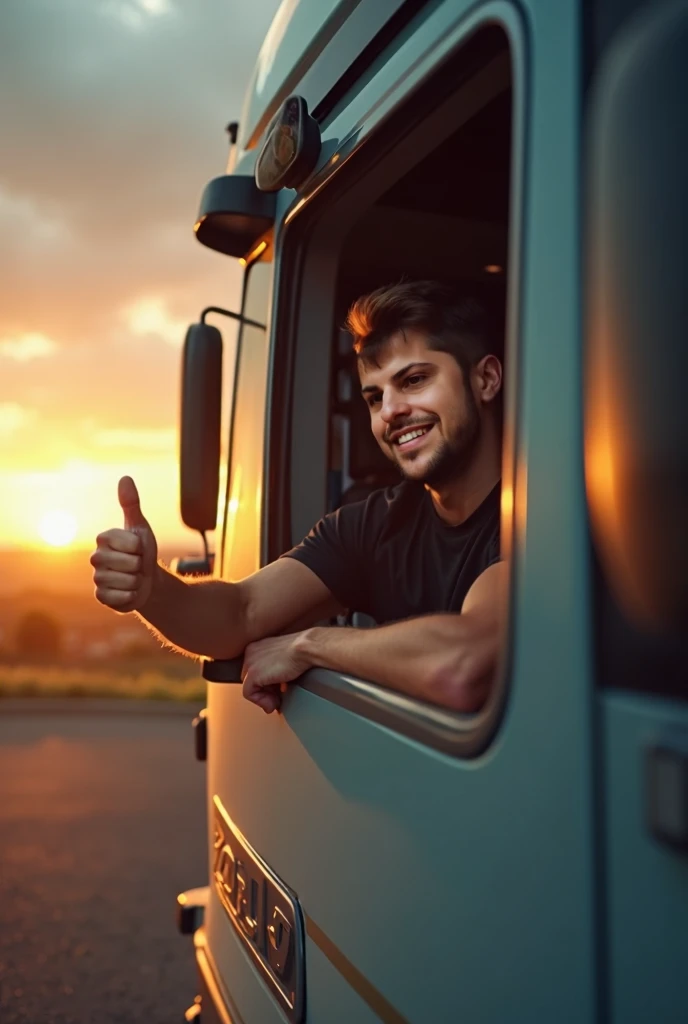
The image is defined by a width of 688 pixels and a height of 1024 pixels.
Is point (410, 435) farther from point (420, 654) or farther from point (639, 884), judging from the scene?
point (639, 884)

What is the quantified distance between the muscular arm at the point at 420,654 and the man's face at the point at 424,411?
0.43 m

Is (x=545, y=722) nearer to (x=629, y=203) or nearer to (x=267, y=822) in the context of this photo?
(x=629, y=203)

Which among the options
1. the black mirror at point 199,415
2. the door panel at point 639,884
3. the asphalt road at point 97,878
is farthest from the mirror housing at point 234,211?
the asphalt road at point 97,878

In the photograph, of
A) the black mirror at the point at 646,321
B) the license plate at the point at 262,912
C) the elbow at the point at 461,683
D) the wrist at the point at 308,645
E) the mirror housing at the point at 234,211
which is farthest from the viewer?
the mirror housing at the point at 234,211

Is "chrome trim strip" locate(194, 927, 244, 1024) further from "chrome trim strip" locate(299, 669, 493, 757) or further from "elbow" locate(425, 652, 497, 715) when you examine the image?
"elbow" locate(425, 652, 497, 715)

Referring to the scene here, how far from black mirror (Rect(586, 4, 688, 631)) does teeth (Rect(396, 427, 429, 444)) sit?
1.24 m

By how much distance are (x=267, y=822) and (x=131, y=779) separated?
628 cm

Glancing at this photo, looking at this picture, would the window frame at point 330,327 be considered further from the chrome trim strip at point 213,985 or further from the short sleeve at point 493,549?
the chrome trim strip at point 213,985

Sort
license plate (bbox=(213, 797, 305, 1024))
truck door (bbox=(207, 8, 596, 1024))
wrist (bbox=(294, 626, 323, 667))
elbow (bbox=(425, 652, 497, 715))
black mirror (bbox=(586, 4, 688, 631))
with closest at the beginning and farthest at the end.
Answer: black mirror (bbox=(586, 4, 688, 631))
truck door (bbox=(207, 8, 596, 1024))
elbow (bbox=(425, 652, 497, 715))
license plate (bbox=(213, 797, 305, 1024))
wrist (bbox=(294, 626, 323, 667))

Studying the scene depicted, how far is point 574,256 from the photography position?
36.0 inches

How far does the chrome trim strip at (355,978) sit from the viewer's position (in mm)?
1221

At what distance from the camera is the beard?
1.91m

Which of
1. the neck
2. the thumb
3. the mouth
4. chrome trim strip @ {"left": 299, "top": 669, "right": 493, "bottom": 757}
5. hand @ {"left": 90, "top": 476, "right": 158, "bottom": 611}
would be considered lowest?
chrome trim strip @ {"left": 299, "top": 669, "right": 493, "bottom": 757}

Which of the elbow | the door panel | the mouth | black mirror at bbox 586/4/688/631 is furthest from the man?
black mirror at bbox 586/4/688/631
